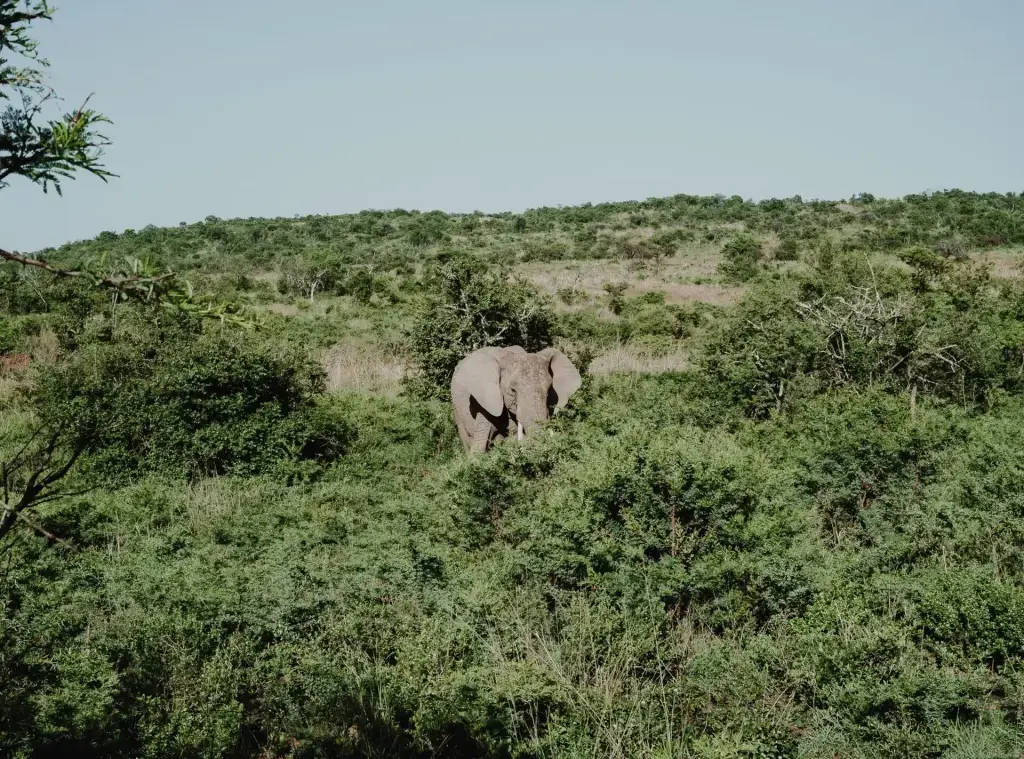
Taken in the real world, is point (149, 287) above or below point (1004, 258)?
above

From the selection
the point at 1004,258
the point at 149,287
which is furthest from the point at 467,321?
the point at 1004,258

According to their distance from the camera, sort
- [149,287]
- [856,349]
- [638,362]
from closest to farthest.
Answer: [149,287] → [856,349] → [638,362]

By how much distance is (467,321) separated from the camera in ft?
48.9

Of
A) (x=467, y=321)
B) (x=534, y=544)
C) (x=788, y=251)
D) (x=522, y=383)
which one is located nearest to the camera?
(x=534, y=544)

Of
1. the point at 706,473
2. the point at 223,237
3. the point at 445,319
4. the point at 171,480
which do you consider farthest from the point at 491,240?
the point at 706,473

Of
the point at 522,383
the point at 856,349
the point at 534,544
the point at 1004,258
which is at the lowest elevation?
the point at 534,544

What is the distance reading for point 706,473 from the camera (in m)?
7.29

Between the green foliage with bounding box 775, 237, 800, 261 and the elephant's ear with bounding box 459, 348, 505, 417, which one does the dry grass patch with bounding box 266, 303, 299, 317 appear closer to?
the elephant's ear with bounding box 459, 348, 505, 417

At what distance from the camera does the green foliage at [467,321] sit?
14977 millimetres

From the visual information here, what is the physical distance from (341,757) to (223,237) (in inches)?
2112

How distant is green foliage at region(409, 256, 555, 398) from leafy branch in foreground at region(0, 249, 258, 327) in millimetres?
11319

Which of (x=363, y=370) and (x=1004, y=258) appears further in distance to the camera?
(x=1004, y=258)

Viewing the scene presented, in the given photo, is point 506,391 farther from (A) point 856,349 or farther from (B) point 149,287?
(B) point 149,287

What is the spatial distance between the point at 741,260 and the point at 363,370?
21.2m
